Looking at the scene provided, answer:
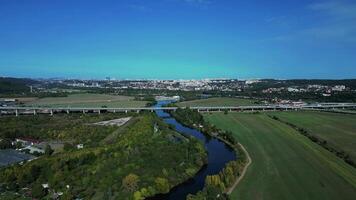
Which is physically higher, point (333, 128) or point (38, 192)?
point (333, 128)

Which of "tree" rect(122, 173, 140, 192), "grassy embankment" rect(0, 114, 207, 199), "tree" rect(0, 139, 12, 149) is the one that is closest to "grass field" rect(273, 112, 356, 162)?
"grassy embankment" rect(0, 114, 207, 199)

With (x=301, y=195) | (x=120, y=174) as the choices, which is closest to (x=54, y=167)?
(x=120, y=174)

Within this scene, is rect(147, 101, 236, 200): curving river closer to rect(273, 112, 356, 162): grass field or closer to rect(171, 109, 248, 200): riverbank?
rect(171, 109, 248, 200): riverbank

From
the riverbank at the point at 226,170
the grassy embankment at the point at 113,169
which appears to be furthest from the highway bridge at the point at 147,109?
the grassy embankment at the point at 113,169

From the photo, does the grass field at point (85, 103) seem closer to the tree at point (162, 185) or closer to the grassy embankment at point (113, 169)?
the grassy embankment at point (113, 169)

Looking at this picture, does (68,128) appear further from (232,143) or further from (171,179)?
(171,179)

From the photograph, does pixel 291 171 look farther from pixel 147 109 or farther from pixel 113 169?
pixel 147 109

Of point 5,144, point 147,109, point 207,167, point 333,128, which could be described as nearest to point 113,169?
point 207,167
